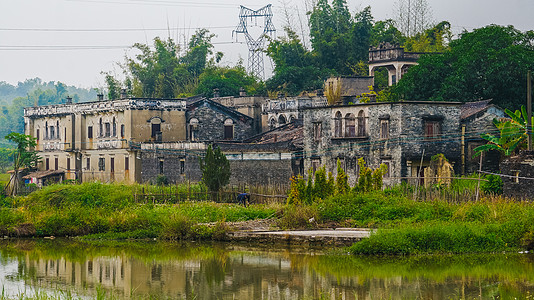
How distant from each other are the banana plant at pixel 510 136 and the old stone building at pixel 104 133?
1858cm

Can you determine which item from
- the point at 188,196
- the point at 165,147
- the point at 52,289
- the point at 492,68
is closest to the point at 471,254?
the point at 52,289

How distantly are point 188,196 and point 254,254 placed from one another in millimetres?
9444

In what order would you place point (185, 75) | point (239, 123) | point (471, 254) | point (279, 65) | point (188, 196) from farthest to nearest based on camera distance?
point (185, 75) → point (279, 65) → point (239, 123) → point (188, 196) → point (471, 254)

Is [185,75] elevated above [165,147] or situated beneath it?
elevated above

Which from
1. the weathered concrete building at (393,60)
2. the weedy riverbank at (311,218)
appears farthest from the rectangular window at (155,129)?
A: the weedy riverbank at (311,218)

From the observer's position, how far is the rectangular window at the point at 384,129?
1286 inches

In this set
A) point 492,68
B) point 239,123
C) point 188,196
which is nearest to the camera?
point 188,196

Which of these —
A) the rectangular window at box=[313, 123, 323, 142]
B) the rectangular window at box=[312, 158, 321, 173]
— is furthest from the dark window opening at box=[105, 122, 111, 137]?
the rectangular window at box=[312, 158, 321, 173]

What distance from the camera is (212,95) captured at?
52594 mm

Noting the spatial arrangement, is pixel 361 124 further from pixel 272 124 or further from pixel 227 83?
pixel 227 83

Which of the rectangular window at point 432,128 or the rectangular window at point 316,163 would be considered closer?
the rectangular window at point 432,128

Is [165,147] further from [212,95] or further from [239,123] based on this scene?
[212,95]

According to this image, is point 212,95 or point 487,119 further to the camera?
point 212,95

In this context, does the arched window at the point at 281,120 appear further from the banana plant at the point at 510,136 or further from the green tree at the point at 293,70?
the banana plant at the point at 510,136
